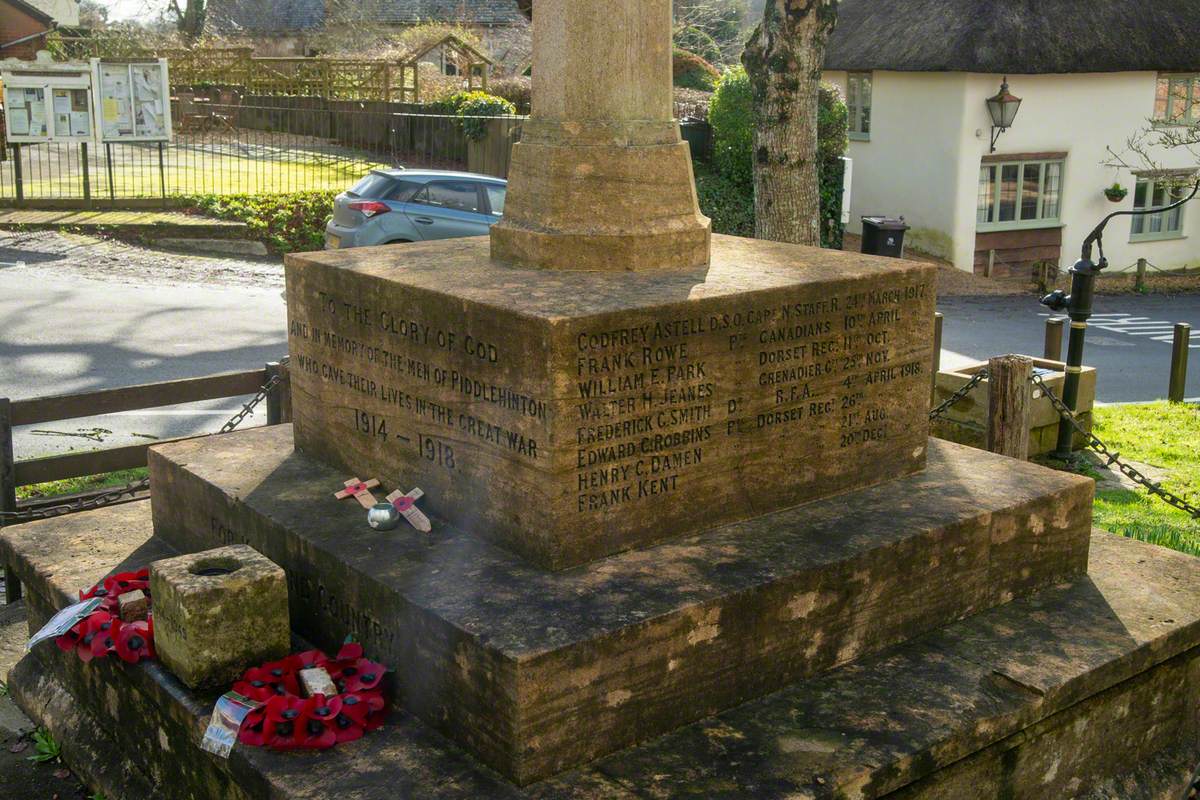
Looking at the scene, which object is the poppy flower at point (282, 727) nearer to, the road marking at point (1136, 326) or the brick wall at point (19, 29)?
the road marking at point (1136, 326)

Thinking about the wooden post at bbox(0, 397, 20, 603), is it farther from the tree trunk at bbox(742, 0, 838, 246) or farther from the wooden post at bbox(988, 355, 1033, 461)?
the tree trunk at bbox(742, 0, 838, 246)

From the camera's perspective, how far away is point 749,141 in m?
23.4

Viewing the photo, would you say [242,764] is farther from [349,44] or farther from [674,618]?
[349,44]

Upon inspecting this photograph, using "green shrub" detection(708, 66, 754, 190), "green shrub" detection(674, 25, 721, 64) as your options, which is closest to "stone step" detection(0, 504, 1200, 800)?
"green shrub" detection(708, 66, 754, 190)

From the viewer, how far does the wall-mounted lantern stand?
76.7ft

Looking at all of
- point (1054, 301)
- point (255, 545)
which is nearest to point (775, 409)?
point (255, 545)

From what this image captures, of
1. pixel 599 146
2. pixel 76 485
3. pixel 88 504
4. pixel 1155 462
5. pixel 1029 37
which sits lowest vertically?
pixel 1155 462

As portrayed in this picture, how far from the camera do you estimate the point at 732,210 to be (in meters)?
23.5

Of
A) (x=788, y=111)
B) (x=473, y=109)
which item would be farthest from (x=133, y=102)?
(x=788, y=111)

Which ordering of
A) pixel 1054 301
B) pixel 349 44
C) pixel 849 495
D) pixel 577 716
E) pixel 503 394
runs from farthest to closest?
pixel 349 44 < pixel 1054 301 < pixel 849 495 < pixel 503 394 < pixel 577 716

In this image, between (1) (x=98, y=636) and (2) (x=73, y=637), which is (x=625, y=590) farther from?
(2) (x=73, y=637)

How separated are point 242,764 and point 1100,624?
3504mm

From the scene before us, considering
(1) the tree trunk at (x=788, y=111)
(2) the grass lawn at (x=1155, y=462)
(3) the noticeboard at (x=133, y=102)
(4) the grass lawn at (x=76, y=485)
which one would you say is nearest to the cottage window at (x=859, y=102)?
(3) the noticeboard at (x=133, y=102)

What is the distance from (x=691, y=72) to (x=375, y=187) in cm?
2002
